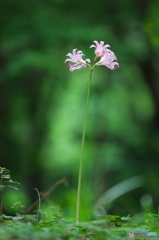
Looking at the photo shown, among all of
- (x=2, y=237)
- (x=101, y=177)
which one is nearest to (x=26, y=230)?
(x=2, y=237)

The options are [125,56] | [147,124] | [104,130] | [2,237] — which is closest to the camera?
[2,237]

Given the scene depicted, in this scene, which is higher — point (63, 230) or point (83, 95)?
point (83, 95)

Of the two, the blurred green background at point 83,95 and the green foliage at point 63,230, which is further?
the blurred green background at point 83,95

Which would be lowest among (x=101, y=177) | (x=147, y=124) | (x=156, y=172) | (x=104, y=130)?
(x=156, y=172)

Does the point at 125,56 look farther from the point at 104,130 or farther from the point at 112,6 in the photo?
the point at 104,130

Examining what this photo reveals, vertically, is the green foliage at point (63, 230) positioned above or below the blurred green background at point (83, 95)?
below

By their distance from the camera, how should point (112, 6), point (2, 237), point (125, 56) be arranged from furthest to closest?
point (112, 6) < point (125, 56) < point (2, 237)

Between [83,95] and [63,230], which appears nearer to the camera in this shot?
[63,230]

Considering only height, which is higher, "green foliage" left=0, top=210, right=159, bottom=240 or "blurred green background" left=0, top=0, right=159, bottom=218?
"blurred green background" left=0, top=0, right=159, bottom=218
